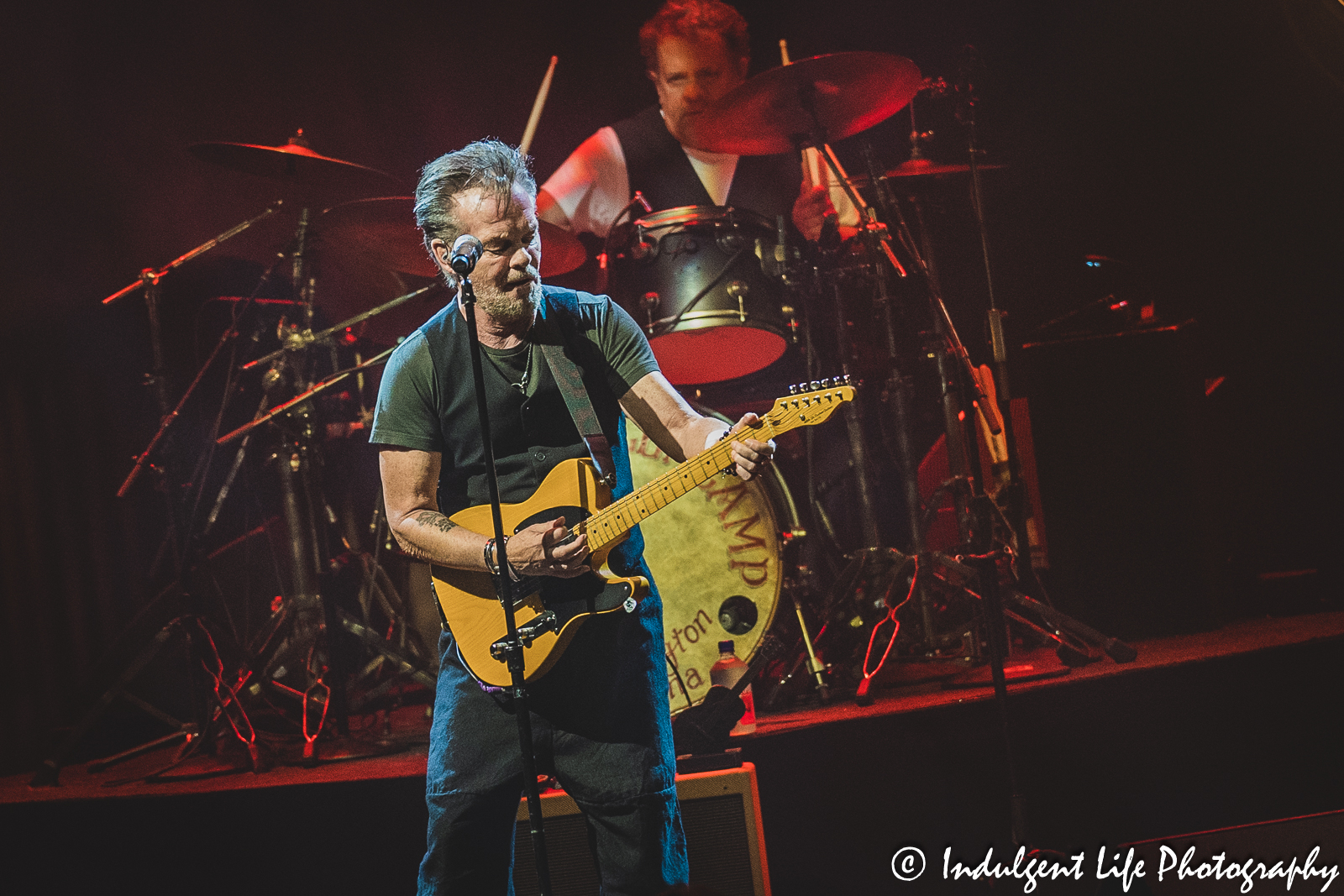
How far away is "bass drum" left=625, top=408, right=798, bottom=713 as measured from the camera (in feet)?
13.0

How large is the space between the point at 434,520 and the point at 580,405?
0.45 meters

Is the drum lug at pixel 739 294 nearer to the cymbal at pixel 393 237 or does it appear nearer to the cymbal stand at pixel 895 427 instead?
the cymbal stand at pixel 895 427

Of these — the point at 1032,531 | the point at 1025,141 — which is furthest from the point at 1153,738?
the point at 1025,141

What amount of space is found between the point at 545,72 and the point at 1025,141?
2765mm

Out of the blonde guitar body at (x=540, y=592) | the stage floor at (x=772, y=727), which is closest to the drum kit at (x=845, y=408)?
the stage floor at (x=772, y=727)

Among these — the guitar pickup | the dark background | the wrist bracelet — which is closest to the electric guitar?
the guitar pickup

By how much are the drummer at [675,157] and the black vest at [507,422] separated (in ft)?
9.87

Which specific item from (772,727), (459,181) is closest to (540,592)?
(459,181)

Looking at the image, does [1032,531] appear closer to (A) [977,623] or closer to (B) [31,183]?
(A) [977,623]

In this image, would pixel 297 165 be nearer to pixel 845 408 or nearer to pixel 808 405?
pixel 845 408

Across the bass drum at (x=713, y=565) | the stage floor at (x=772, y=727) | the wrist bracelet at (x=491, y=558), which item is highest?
the wrist bracelet at (x=491, y=558)

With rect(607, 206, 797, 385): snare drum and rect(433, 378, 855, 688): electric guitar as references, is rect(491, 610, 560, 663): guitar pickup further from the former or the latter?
rect(607, 206, 797, 385): snare drum

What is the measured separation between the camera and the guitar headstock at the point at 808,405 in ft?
7.49

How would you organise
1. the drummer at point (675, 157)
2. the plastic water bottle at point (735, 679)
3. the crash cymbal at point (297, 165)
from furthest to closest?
the drummer at point (675, 157) < the crash cymbal at point (297, 165) < the plastic water bottle at point (735, 679)
